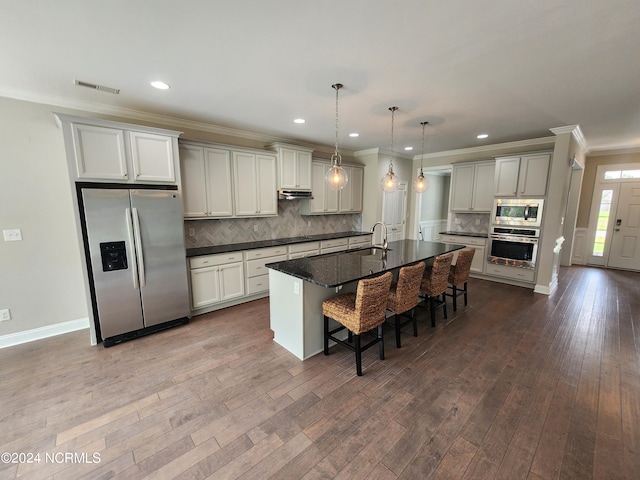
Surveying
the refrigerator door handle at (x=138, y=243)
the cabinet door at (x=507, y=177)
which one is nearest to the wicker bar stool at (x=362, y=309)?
the refrigerator door handle at (x=138, y=243)

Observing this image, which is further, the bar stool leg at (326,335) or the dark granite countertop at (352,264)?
the bar stool leg at (326,335)

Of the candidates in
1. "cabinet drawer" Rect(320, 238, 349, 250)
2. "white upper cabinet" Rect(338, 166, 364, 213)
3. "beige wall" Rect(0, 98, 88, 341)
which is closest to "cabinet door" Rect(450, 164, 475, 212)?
"white upper cabinet" Rect(338, 166, 364, 213)

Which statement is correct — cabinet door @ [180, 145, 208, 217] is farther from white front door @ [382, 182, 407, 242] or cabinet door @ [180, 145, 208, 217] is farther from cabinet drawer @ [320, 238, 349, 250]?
white front door @ [382, 182, 407, 242]

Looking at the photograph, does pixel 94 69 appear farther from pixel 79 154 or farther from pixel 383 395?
pixel 383 395

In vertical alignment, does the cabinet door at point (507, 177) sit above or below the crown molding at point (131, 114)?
below

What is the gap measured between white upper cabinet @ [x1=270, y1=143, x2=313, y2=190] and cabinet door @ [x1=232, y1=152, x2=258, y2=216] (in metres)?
0.49

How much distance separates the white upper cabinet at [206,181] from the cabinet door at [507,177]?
4866 mm

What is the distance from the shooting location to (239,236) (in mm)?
4527

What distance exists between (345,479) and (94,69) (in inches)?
144

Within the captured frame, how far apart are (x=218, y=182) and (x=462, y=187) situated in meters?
4.93

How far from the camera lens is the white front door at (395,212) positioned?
6.18m

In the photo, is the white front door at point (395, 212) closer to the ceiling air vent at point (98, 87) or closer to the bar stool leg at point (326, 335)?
the bar stool leg at point (326, 335)

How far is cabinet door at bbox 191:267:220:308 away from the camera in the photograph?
3578 mm

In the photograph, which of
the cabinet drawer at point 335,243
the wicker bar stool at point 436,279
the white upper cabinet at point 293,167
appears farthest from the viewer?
the cabinet drawer at point 335,243
